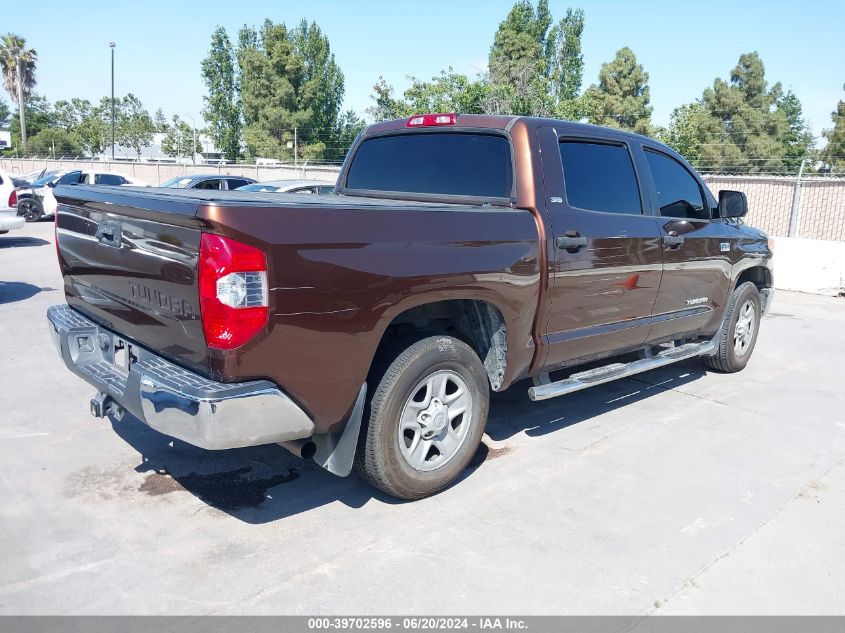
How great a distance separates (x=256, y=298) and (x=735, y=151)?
44.8 metres

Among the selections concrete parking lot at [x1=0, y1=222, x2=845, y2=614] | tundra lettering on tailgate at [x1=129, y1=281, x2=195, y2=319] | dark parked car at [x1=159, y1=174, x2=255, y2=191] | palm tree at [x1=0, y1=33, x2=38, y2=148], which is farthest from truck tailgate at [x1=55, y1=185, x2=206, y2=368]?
palm tree at [x1=0, y1=33, x2=38, y2=148]

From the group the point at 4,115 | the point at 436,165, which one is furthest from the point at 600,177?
the point at 4,115

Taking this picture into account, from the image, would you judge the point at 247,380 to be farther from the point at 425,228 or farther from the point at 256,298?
the point at 425,228

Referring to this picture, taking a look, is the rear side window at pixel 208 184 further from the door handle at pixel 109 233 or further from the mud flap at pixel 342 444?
the mud flap at pixel 342 444

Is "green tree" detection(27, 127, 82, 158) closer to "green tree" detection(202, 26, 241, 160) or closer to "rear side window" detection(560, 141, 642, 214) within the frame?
"green tree" detection(202, 26, 241, 160)

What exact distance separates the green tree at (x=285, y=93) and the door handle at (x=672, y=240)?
140 ft

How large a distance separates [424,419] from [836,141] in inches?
1802

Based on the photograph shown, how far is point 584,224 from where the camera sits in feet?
14.1

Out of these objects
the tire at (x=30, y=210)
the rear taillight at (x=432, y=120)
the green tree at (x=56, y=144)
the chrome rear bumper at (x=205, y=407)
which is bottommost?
the tire at (x=30, y=210)

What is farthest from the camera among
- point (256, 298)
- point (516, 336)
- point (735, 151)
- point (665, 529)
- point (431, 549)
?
point (735, 151)

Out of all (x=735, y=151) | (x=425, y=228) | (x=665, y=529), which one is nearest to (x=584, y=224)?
(x=425, y=228)

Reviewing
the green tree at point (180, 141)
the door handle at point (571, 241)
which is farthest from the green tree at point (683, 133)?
the green tree at point (180, 141)

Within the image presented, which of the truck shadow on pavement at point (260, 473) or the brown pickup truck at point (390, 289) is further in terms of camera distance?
the truck shadow on pavement at point (260, 473)

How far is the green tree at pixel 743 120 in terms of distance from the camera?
138 ft
